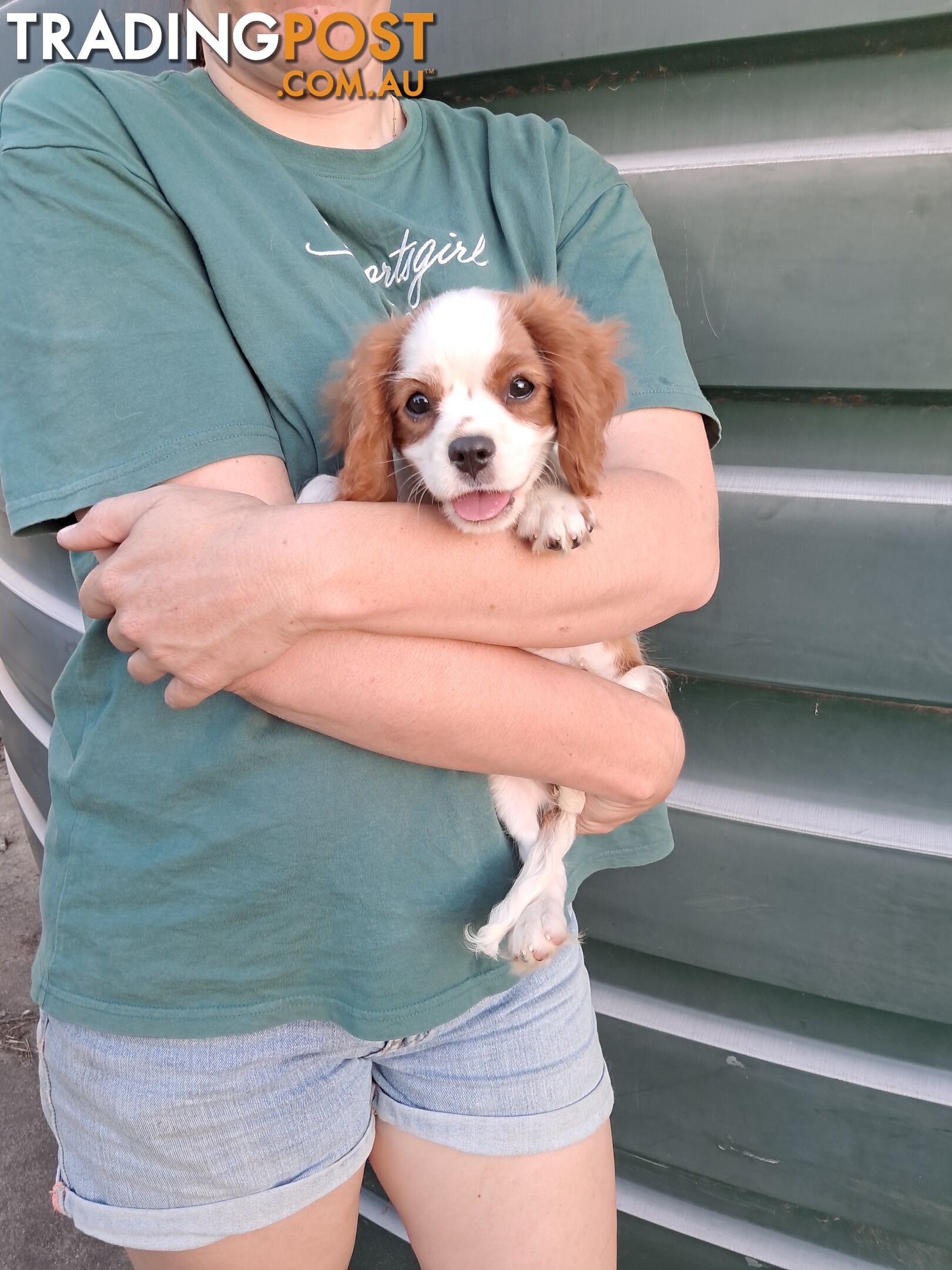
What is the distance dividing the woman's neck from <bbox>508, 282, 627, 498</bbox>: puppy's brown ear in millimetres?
299

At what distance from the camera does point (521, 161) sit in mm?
1293

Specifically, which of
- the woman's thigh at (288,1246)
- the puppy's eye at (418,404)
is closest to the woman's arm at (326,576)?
the puppy's eye at (418,404)

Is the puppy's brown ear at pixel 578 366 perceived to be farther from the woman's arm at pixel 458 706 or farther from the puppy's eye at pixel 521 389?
the woman's arm at pixel 458 706

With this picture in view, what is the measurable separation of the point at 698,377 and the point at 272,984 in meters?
1.04

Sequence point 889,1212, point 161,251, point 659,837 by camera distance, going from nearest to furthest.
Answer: point 161,251 → point 659,837 → point 889,1212

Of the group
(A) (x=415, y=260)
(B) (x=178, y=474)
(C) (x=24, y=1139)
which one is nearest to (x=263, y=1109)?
(B) (x=178, y=474)

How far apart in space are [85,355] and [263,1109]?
854 mm

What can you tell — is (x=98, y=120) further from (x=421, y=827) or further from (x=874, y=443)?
(x=874, y=443)

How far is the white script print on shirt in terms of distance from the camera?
127 centimetres

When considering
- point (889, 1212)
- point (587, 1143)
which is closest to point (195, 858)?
point (587, 1143)

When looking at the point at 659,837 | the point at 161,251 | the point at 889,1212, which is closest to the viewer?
the point at 161,251

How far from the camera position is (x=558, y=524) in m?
1.06

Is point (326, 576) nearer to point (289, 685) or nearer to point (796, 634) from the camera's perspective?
point (289, 685)

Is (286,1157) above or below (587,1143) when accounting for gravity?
above
